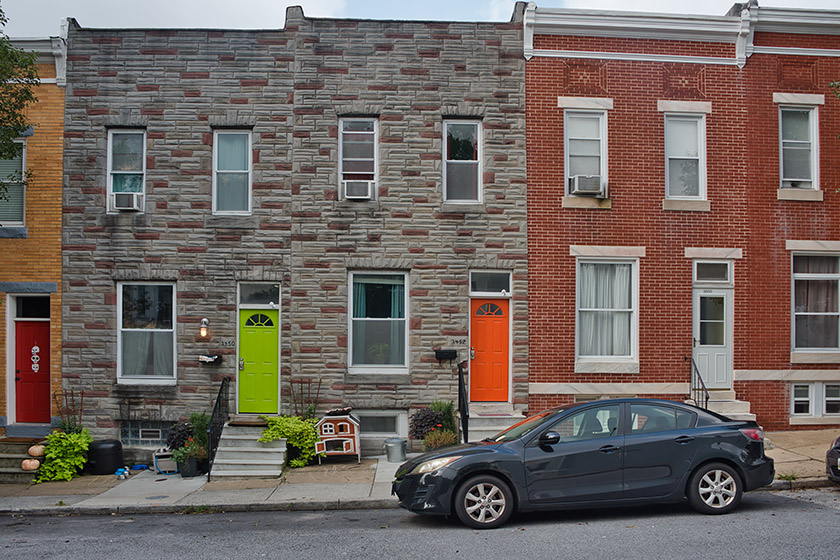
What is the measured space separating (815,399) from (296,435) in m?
9.95

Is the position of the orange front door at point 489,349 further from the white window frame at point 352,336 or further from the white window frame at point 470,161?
the white window frame at point 470,161

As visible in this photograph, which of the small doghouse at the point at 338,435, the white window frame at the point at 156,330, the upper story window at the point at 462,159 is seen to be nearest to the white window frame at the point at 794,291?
the upper story window at the point at 462,159

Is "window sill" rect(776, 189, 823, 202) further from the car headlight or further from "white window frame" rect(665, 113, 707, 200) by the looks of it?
the car headlight

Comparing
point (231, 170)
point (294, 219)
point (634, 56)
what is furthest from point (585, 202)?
point (231, 170)

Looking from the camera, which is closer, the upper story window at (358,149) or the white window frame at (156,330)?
the white window frame at (156,330)

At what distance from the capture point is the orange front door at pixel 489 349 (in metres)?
13.8

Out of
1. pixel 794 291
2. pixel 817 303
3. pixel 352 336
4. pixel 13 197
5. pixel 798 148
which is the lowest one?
pixel 352 336

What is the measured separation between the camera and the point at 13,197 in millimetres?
→ 14078

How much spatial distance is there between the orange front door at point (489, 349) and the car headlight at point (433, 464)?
5.33 m

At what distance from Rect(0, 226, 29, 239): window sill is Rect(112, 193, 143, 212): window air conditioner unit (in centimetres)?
182

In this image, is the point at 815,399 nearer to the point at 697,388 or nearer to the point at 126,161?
the point at 697,388

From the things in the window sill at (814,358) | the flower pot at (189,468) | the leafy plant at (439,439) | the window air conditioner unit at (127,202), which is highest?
the window air conditioner unit at (127,202)

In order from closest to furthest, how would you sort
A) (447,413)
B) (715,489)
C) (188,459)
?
(715,489)
(188,459)
(447,413)

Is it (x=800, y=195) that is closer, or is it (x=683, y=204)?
(x=683, y=204)
